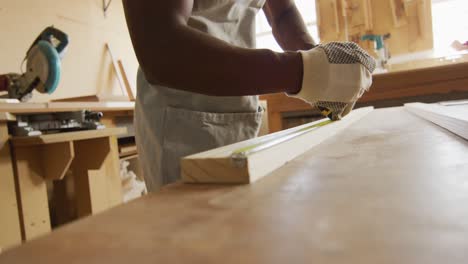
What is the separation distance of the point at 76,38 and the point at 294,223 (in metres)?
3.02

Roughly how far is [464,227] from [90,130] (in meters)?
1.39

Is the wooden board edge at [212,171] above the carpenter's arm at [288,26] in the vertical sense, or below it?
below

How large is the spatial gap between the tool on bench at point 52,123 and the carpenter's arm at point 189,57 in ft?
2.75

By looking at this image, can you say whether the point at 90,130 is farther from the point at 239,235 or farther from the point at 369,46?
the point at 369,46

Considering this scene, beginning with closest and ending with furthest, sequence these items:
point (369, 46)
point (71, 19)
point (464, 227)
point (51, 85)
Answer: point (464, 227) → point (51, 85) → point (71, 19) → point (369, 46)

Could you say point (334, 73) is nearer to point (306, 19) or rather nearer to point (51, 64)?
point (51, 64)

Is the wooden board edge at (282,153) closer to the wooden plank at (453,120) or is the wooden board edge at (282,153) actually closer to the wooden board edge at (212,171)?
the wooden board edge at (212,171)

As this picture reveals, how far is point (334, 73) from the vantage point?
667 millimetres

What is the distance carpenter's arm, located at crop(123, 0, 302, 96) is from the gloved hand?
0.08 meters

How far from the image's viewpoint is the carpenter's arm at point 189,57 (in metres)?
0.56

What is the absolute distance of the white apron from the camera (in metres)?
0.84

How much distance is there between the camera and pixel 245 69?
57cm

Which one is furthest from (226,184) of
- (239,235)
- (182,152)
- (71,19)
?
(71,19)

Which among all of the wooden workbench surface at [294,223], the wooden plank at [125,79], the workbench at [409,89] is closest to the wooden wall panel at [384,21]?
the workbench at [409,89]
